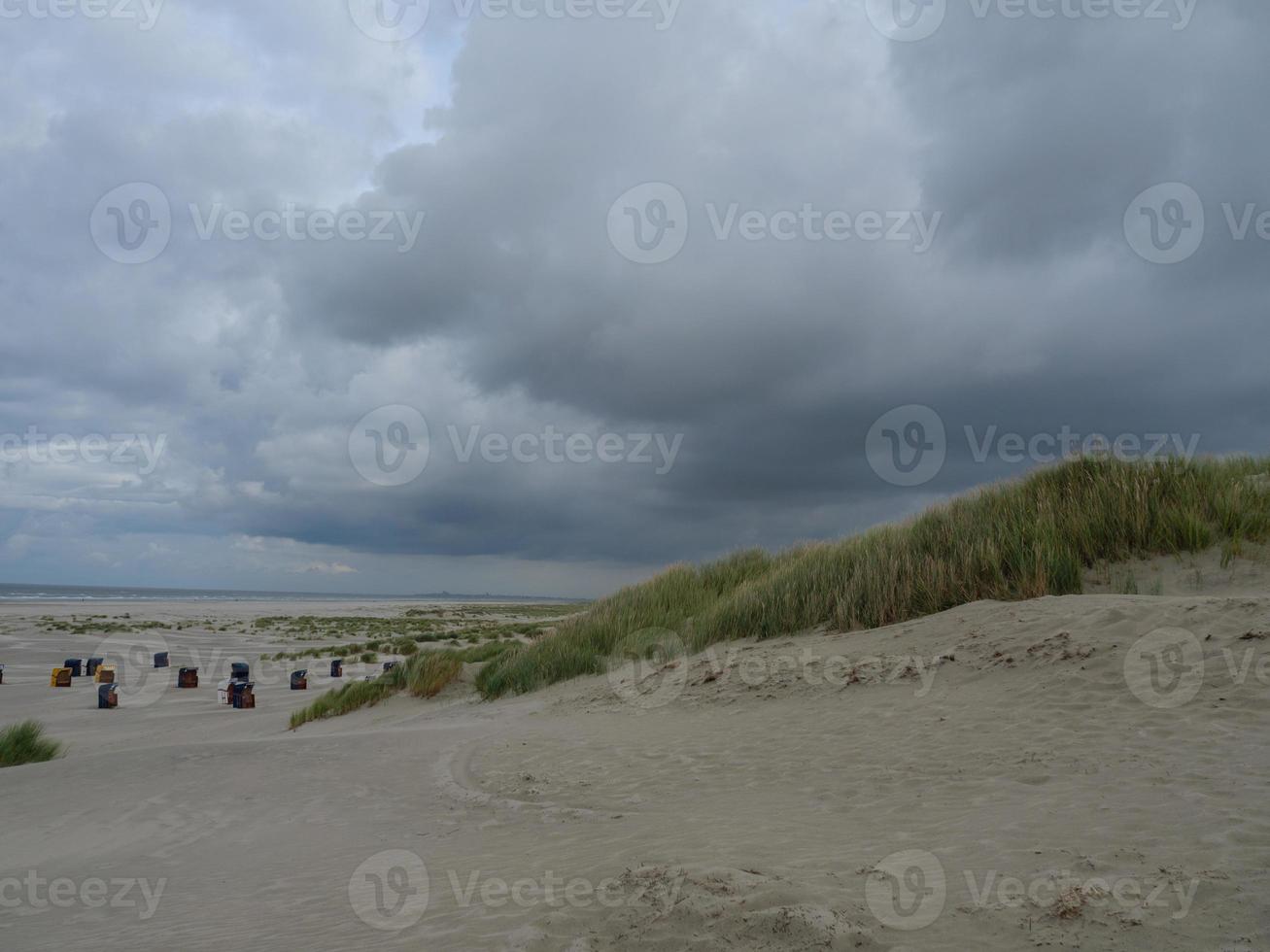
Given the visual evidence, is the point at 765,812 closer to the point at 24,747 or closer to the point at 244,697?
the point at 24,747

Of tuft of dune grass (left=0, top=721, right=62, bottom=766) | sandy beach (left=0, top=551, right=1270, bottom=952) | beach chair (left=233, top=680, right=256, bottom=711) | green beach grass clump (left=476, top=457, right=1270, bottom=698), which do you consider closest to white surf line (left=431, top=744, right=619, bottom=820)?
sandy beach (left=0, top=551, right=1270, bottom=952)

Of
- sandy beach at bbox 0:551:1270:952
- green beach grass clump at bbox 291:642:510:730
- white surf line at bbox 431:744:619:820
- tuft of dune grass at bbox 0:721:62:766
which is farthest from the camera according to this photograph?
green beach grass clump at bbox 291:642:510:730

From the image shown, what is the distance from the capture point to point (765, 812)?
5.10 meters

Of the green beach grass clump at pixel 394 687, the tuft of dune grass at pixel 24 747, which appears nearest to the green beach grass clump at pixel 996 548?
the green beach grass clump at pixel 394 687

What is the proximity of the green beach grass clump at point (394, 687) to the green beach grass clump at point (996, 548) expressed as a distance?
3.04 ft

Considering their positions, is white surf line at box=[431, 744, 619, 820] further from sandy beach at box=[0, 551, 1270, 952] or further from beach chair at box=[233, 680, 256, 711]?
beach chair at box=[233, 680, 256, 711]

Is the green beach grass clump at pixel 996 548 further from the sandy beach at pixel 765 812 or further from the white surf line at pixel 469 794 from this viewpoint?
the white surf line at pixel 469 794

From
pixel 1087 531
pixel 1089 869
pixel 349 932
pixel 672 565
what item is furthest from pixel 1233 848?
pixel 672 565

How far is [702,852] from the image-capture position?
13.4ft

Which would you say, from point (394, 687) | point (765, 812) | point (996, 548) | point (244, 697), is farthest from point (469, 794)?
point (244, 697)

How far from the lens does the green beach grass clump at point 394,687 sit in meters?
13.7

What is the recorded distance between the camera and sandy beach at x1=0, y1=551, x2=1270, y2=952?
10.5 ft

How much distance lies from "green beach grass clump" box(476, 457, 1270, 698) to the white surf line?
5.01 meters

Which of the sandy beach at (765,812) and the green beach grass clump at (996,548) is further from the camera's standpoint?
the green beach grass clump at (996,548)
